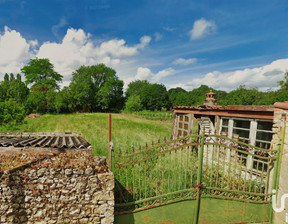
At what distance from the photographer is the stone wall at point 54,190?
8.96ft

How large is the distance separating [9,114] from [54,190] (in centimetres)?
1145

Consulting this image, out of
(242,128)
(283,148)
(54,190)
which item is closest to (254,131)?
(242,128)

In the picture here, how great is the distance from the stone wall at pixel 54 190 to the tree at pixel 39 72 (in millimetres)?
44018

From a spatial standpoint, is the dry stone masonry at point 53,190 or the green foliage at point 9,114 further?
the green foliage at point 9,114

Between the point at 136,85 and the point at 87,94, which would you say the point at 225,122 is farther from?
the point at 136,85

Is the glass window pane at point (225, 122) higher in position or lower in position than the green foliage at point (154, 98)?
lower

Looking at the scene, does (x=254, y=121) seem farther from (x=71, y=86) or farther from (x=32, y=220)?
(x=71, y=86)

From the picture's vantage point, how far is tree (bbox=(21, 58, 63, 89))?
131 ft

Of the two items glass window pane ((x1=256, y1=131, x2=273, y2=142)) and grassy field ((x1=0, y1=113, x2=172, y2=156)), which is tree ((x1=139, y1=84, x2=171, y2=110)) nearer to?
grassy field ((x1=0, y1=113, x2=172, y2=156))

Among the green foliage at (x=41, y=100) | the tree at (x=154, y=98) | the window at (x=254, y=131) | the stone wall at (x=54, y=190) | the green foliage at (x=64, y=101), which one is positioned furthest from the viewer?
the tree at (x=154, y=98)

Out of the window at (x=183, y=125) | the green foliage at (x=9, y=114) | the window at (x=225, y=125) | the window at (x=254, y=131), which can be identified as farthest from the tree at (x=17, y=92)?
the window at (x=254, y=131)

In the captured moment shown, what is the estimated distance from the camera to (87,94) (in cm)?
4062

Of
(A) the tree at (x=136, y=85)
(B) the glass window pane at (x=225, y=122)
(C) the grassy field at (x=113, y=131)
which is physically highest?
(A) the tree at (x=136, y=85)

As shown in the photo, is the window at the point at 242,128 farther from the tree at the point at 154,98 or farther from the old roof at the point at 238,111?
the tree at the point at 154,98
